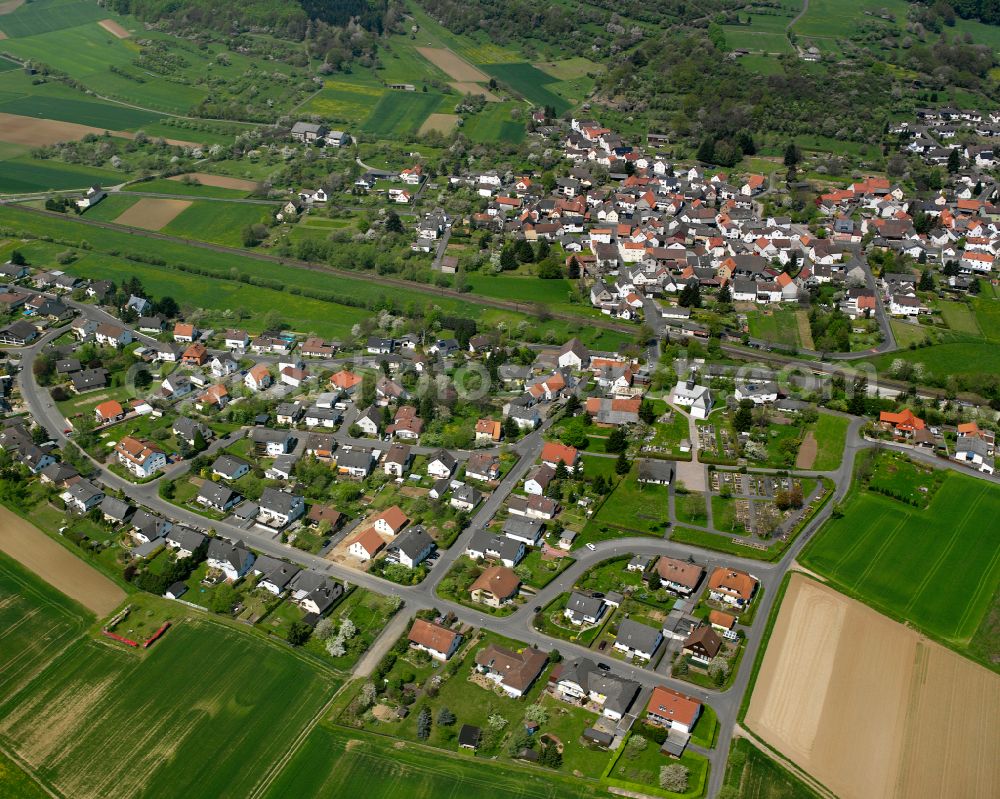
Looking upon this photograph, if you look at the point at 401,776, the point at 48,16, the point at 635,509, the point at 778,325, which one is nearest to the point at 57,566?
the point at 401,776

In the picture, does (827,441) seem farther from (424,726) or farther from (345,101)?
(345,101)

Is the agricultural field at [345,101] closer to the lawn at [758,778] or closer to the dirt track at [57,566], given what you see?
the dirt track at [57,566]

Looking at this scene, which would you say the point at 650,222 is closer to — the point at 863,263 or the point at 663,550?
the point at 863,263

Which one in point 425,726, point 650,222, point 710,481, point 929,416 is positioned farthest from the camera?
point 650,222

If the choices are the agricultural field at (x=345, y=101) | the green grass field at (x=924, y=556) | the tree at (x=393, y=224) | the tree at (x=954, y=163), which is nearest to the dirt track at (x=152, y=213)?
the tree at (x=393, y=224)

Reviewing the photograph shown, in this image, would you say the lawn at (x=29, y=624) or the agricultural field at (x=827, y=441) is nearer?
the lawn at (x=29, y=624)

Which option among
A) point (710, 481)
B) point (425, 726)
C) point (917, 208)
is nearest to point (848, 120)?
point (917, 208)

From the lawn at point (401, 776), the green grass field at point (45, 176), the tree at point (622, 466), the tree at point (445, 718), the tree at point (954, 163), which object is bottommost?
the tree at point (954, 163)
